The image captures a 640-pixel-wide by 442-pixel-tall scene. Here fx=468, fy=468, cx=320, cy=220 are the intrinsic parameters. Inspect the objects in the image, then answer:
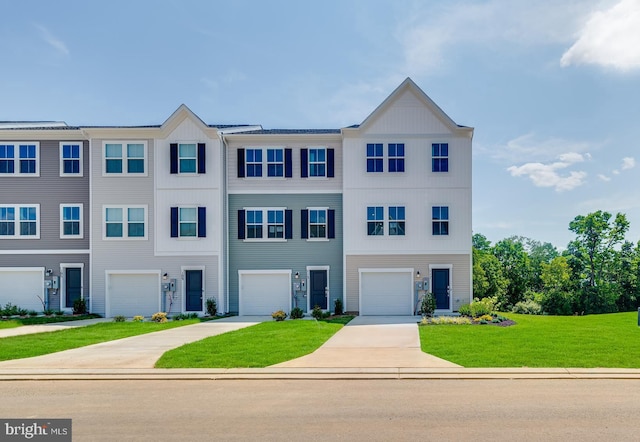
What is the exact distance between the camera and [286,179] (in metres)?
23.9

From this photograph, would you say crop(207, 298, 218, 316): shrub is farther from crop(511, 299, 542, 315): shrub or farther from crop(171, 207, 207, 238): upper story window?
crop(511, 299, 542, 315): shrub

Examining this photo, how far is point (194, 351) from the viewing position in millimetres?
12953

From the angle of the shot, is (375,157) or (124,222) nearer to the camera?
(124,222)

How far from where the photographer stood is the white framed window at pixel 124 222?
23.3 meters

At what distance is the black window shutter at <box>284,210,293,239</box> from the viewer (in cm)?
2380

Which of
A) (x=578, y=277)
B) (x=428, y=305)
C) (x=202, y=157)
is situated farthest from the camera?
(x=578, y=277)

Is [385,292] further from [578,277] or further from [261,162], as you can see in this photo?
[578,277]

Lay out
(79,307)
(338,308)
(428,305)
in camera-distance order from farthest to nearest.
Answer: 1. (79,307)
2. (338,308)
3. (428,305)

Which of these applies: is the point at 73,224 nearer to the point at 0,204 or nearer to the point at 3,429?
the point at 0,204

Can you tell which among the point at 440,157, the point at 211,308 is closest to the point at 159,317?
the point at 211,308

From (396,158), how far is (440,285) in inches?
263

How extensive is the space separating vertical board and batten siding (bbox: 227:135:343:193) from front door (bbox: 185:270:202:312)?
14.9ft

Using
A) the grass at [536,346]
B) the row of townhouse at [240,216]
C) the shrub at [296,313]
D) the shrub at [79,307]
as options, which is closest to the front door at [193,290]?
the row of townhouse at [240,216]

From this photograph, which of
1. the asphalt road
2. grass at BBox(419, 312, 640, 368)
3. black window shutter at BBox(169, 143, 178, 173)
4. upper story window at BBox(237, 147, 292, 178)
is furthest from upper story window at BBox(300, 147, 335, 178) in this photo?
the asphalt road
